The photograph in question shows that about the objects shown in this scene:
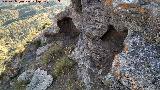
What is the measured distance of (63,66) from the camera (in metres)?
18.1

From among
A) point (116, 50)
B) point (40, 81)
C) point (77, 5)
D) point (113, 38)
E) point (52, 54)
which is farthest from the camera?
point (52, 54)

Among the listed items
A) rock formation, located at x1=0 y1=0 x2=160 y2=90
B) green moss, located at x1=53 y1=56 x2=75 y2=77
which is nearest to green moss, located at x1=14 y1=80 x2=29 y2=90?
rock formation, located at x1=0 y1=0 x2=160 y2=90

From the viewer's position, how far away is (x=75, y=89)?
629 inches

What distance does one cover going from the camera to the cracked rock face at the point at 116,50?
11875 mm

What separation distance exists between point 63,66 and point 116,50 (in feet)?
13.1

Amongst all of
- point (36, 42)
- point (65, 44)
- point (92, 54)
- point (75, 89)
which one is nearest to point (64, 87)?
point (75, 89)

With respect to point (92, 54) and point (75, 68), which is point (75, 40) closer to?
point (75, 68)

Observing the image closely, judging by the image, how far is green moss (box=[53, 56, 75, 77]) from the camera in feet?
58.5

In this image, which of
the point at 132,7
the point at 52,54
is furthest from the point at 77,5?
the point at 132,7

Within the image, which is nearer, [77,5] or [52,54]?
[77,5]

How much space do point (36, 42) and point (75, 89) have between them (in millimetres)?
8333

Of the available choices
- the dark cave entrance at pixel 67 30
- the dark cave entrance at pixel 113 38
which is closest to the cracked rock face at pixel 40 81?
the dark cave entrance at pixel 67 30

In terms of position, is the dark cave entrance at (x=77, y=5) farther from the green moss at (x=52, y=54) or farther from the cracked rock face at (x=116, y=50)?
the green moss at (x=52, y=54)

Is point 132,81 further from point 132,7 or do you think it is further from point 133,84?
point 132,7
